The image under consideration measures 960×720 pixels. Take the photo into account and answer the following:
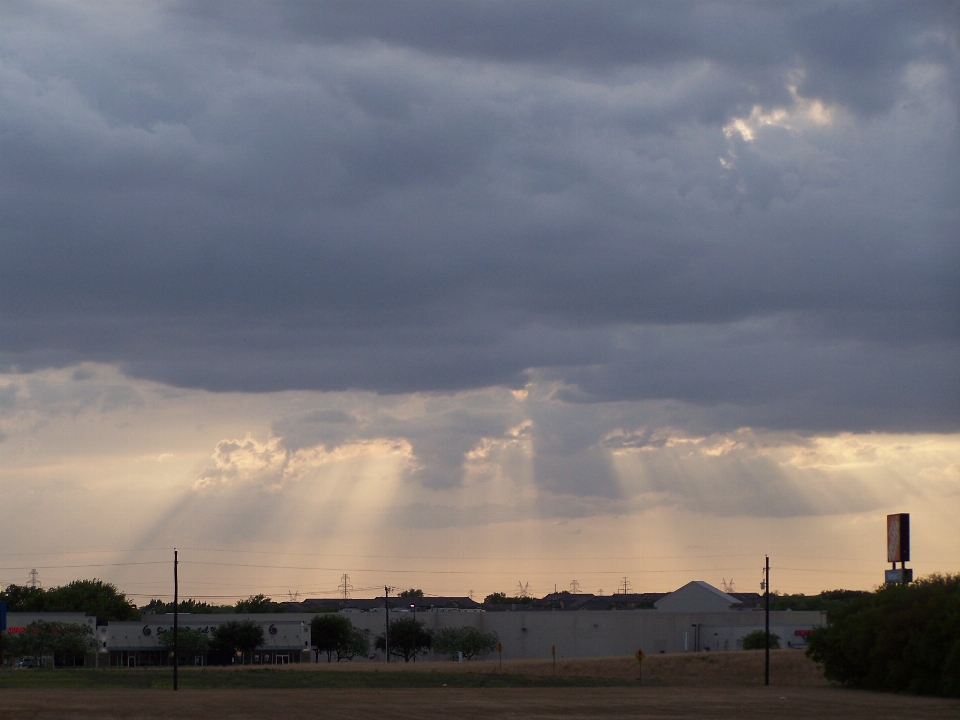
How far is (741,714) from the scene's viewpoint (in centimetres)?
4856

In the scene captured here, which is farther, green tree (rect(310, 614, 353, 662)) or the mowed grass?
green tree (rect(310, 614, 353, 662))

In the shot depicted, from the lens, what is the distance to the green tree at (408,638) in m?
149

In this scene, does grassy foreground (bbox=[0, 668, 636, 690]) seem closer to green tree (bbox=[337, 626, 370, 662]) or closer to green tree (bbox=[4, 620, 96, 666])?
green tree (bbox=[4, 620, 96, 666])

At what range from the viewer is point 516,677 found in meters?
91.8

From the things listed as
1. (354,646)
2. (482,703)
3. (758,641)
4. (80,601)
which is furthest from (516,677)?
(80,601)

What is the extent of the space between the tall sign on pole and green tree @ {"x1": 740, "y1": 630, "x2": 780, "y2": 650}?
31972mm

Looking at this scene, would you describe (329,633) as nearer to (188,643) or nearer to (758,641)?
(188,643)

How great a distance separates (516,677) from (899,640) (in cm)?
3226

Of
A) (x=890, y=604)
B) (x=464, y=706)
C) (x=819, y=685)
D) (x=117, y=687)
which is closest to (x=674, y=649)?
(x=819, y=685)

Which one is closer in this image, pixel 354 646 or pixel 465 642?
pixel 465 642

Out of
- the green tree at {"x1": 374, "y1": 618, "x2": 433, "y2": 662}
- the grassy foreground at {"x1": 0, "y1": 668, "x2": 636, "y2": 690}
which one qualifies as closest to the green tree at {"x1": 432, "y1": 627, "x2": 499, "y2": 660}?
the green tree at {"x1": 374, "y1": 618, "x2": 433, "y2": 662}

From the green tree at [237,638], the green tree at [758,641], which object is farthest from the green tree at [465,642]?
the green tree at [758,641]

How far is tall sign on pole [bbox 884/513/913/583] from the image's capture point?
94812 millimetres

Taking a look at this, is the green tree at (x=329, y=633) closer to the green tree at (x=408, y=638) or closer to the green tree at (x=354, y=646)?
the green tree at (x=354, y=646)
